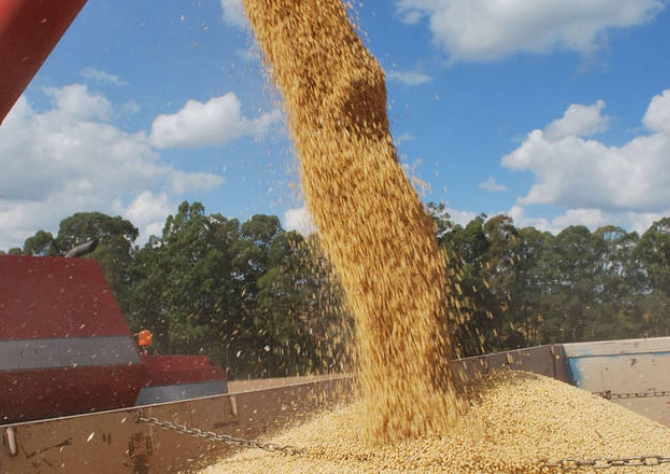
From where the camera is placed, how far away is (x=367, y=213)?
127 inches

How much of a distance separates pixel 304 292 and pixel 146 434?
13641 mm

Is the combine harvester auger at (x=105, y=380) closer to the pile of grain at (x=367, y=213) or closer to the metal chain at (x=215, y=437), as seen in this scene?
the metal chain at (x=215, y=437)

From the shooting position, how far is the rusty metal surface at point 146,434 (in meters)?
2.66

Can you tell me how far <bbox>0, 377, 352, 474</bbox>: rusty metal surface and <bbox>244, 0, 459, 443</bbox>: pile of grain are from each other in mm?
514

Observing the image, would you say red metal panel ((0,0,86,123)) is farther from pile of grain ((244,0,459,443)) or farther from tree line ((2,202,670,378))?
tree line ((2,202,670,378))

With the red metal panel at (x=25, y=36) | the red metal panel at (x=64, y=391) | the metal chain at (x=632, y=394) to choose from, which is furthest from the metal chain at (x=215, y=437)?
the metal chain at (x=632, y=394)

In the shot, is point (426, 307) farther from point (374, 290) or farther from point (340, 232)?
point (340, 232)

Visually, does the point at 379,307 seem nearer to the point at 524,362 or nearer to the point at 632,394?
the point at 524,362

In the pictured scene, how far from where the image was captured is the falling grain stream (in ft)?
9.71

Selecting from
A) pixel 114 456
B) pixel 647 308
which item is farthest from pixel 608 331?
pixel 114 456

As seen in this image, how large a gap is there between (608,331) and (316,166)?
1905cm

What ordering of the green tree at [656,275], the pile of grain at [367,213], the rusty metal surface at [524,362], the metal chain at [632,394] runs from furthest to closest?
the green tree at [656,275] → the metal chain at [632,394] → the rusty metal surface at [524,362] → the pile of grain at [367,213]

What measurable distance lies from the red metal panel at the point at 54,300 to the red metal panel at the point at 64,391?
0.75 ft

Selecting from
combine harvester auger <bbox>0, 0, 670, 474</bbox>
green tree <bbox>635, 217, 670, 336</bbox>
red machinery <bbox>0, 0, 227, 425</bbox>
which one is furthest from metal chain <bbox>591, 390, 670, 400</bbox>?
green tree <bbox>635, 217, 670, 336</bbox>
